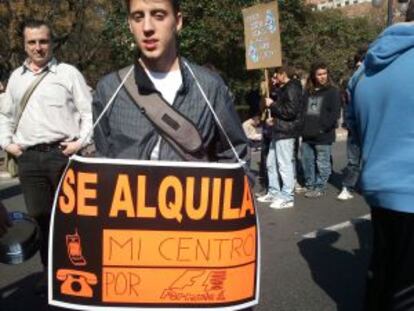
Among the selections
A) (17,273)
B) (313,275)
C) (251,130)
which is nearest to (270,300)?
(313,275)

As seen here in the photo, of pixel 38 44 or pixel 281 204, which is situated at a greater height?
pixel 38 44

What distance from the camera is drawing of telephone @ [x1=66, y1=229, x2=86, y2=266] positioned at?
6.91 feet

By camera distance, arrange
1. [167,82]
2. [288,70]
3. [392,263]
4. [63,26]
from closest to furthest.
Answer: [167,82] < [392,263] < [288,70] < [63,26]

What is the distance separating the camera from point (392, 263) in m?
3.03

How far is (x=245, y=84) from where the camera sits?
2302 cm

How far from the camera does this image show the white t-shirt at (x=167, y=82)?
2320 mm

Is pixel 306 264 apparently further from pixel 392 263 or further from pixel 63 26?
pixel 63 26

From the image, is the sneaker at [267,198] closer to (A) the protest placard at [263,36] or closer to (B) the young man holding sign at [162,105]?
Answer: (A) the protest placard at [263,36]

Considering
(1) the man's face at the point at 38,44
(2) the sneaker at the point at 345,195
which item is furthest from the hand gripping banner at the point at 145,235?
(2) the sneaker at the point at 345,195

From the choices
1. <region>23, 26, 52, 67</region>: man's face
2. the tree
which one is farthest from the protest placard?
the tree

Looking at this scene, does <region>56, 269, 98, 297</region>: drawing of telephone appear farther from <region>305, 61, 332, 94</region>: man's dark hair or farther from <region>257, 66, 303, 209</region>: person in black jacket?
<region>305, 61, 332, 94</region>: man's dark hair

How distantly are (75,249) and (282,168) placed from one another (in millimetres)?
5742

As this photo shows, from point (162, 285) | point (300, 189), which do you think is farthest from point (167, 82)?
point (300, 189)

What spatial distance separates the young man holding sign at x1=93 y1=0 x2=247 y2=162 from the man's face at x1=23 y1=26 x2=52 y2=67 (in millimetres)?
1952
